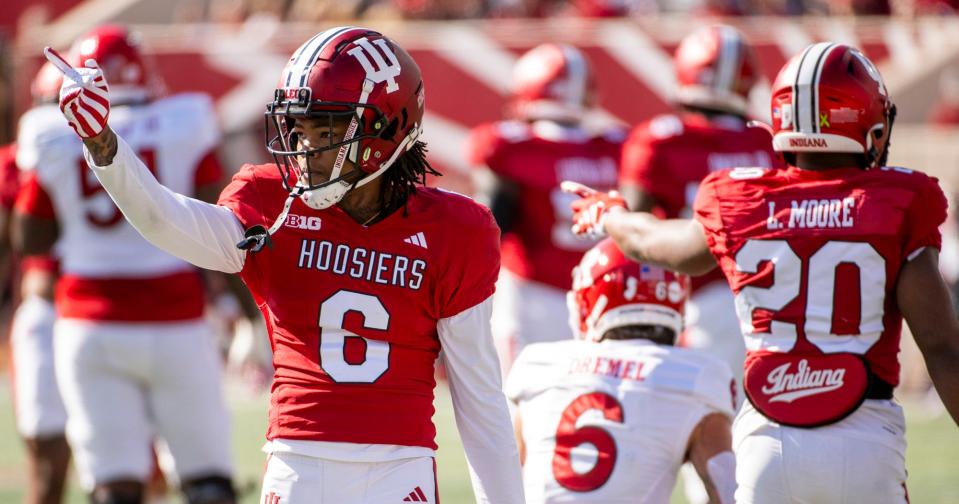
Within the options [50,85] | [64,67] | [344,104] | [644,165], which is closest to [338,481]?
[344,104]

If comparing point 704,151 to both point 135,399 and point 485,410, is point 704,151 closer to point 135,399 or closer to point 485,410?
point 135,399

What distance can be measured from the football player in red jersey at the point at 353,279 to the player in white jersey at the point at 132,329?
2107 mm

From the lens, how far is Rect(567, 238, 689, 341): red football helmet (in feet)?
13.8

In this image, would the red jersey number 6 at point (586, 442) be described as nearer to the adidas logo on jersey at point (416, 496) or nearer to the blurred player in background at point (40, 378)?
the adidas logo on jersey at point (416, 496)

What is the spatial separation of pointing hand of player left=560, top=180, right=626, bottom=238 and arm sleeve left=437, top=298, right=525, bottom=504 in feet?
2.66

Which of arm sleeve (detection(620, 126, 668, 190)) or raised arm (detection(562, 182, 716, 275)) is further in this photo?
arm sleeve (detection(620, 126, 668, 190))

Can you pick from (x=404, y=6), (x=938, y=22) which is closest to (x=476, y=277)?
(x=938, y=22)

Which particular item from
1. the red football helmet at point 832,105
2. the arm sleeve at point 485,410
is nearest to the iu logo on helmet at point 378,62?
the arm sleeve at point 485,410

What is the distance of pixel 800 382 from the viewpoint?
3.61 m

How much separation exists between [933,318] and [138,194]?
6.15ft

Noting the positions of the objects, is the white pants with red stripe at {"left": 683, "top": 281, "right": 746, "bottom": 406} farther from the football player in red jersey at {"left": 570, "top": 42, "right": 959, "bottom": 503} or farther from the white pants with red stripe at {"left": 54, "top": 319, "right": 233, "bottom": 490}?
the football player in red jersey at {"left": 570, "top": 42, "right": 959, "bottom": 503}

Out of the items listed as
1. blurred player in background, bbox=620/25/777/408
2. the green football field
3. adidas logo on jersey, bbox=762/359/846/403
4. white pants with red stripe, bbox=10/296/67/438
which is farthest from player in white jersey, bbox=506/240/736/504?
white pants with red stripe, bbox=10/296/67/438

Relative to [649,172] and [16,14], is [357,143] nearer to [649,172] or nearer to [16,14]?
[649,172]

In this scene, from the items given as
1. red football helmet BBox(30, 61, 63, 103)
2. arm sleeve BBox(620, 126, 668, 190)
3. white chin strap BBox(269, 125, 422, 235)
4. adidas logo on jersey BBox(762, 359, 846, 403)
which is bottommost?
adidas logo on jersey BBox(762, 359, 846, 403)
